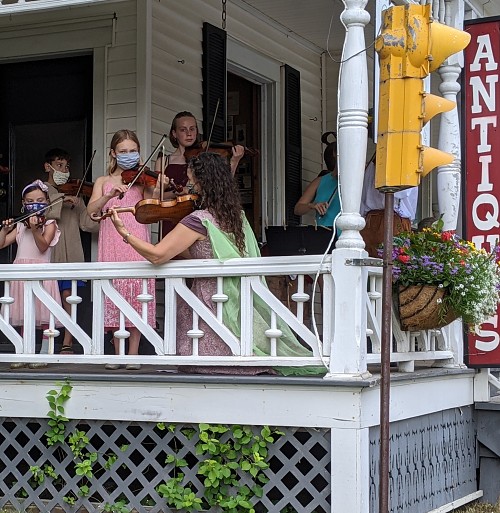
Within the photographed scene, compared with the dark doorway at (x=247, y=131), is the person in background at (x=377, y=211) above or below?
below

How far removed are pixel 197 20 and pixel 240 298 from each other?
11.6ft

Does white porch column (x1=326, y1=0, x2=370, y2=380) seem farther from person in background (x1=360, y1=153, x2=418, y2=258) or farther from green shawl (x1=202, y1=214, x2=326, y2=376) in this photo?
person in background (x1=360, y1=153, x2=418, y2=258)

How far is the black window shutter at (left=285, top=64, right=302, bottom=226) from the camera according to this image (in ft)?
33.6

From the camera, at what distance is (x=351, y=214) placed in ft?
18.4

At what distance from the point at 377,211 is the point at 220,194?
5.76 ft

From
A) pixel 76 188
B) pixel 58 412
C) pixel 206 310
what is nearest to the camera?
pixel 206 310

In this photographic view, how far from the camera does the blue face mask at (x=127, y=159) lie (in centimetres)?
678

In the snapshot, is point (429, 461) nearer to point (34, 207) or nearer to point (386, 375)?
point (386, 375)

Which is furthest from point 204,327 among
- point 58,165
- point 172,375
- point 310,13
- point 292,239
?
point 310,13

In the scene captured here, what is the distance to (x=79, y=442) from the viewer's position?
19.9 ft

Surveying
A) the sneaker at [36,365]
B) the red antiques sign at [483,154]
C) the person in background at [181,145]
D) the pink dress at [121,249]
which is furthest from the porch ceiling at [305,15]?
the sneaker at [36,365]

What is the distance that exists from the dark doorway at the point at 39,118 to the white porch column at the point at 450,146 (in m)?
2.75

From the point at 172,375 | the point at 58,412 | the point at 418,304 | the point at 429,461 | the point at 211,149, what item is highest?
the point at 211,149

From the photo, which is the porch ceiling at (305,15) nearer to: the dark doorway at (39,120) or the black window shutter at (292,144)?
the black window shutter at (292,144)
